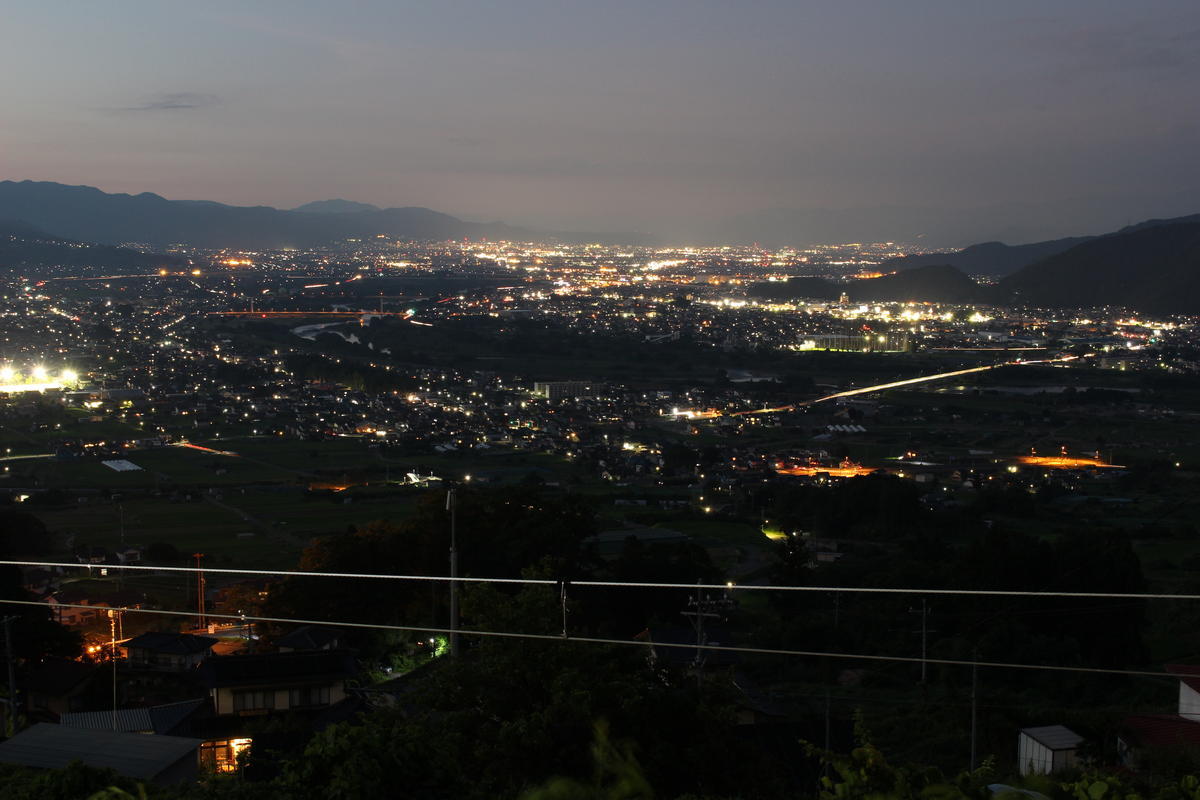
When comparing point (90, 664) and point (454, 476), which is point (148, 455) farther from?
point (90, 664)

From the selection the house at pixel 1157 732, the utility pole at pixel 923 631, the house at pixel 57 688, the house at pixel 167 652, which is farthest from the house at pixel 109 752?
the utility pole at pixel 923 631

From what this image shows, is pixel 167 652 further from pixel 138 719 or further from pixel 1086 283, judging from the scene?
pixel 1086 283

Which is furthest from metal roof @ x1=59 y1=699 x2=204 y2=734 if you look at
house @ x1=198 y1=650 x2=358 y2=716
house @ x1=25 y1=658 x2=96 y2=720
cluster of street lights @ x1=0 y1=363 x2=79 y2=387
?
cluster of street lights @ x1=0 y1=363 x2=79 y2=387

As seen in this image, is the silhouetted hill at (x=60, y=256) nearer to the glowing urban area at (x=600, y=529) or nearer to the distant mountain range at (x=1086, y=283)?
the glowing urban area at (x=600, y=529)

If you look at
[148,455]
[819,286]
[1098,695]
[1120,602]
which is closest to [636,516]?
[1120,602]

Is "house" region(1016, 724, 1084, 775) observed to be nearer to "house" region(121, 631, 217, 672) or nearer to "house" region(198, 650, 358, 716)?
"house" region(198, 650, 358, 716)

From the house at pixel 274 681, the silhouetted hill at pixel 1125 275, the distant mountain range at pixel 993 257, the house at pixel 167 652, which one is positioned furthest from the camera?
the distant mountain range at pixel 993 257

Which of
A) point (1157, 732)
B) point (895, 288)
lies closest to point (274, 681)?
point (1157, 732)
